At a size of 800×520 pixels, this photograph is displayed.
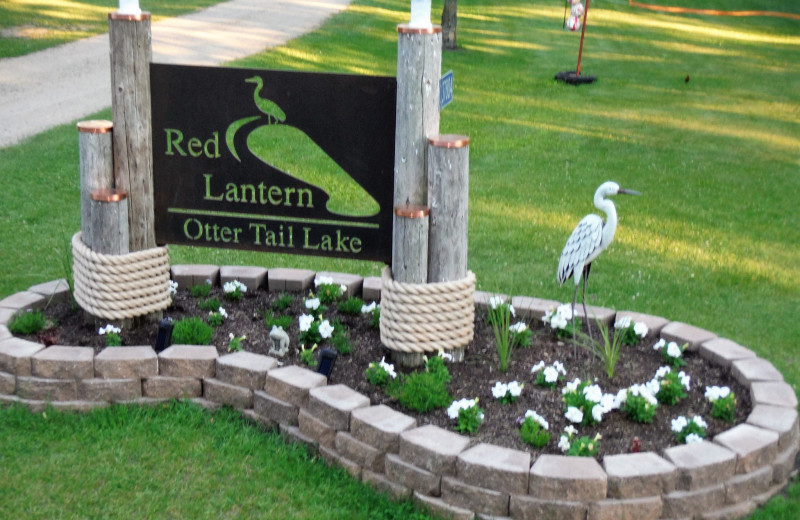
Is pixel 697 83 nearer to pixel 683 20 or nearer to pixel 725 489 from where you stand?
pixel 683 20

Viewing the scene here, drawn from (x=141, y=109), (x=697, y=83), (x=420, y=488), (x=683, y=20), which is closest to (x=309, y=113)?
(x=141, y=109)

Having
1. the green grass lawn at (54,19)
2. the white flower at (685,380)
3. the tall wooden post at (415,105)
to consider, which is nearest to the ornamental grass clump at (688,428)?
the white flower at (685,380)

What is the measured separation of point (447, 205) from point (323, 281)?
1146 mm

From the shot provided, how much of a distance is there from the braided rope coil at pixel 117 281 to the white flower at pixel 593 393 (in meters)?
2.17

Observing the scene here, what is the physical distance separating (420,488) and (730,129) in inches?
348

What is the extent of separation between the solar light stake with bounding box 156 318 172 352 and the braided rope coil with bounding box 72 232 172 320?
26cm

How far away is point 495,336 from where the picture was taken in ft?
14.7

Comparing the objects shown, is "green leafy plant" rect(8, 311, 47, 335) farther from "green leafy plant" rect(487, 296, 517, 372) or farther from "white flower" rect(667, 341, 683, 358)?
"white flower" rect(667, 341, 683, 358)

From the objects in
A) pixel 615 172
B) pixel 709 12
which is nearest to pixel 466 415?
pixel 615 172

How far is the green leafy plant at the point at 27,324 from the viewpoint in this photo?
175 inches

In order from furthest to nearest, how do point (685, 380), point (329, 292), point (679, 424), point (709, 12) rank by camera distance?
point (709, 12) → point (329, 292) → point (685, 380) → point (679, 424)

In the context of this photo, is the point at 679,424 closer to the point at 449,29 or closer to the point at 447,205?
the point at 447,205

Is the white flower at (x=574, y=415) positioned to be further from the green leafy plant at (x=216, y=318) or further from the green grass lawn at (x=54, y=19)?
the green grass lawn at (x=54, y=19)

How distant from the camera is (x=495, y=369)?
4246 millimetres
